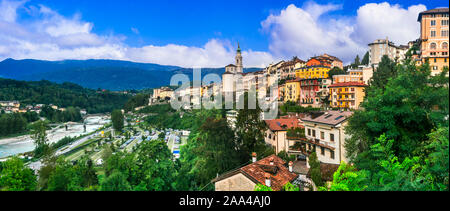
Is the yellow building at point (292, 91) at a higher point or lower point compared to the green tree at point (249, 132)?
higher

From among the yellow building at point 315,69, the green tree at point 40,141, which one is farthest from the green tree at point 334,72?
the green tree at point 40,141

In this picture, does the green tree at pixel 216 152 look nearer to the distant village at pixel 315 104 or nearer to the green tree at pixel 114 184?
the distant village at pixel 315 104

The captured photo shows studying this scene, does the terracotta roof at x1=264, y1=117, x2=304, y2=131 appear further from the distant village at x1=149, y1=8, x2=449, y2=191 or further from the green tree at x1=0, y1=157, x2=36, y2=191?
the green tree at x1=0, y1=157, x2=36, y2=191

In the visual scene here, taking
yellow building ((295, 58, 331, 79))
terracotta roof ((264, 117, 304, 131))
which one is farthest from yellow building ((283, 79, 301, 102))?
terracotta roof ((264, 117, 304, 131))

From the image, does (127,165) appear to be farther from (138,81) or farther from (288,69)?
(288,69)

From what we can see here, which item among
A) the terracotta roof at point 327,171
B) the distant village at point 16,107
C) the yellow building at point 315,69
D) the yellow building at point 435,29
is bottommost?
the terracotta roof at point 327,171

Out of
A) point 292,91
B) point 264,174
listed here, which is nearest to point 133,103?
point 292,91

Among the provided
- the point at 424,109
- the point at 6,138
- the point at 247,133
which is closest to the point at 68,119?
the point at 6,138
